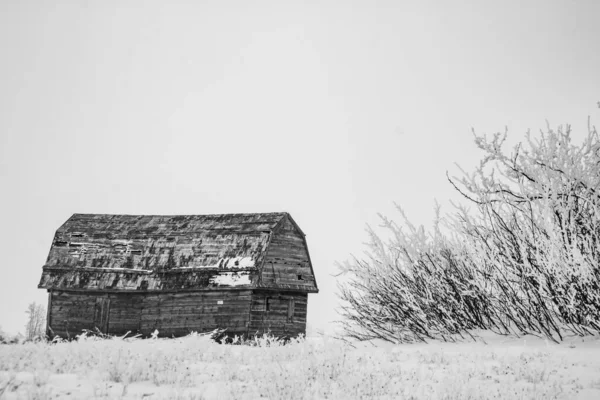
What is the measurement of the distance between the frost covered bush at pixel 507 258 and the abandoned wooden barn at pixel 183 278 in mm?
12439

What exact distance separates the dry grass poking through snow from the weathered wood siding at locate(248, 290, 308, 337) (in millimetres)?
13417

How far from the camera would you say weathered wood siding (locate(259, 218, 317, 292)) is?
2397 centimetres

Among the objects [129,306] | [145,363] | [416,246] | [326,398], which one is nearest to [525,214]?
[416,246]

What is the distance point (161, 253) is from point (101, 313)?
3914 mm

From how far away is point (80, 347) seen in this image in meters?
10.1

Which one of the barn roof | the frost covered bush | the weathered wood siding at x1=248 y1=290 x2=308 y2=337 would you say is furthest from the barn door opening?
the frost covered bush

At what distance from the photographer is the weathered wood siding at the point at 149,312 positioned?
2320 centimetres

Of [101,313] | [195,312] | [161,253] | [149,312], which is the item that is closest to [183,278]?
[195,312]

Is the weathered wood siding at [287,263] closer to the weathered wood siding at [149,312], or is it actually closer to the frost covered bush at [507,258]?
the weathered wood siding at [149,312]

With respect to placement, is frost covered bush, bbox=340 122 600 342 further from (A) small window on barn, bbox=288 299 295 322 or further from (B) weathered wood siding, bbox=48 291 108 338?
(B) weathered wood siding, bbox=48 291 108 338

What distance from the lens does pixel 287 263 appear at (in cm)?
2486

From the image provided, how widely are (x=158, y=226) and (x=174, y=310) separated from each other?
4976 mm

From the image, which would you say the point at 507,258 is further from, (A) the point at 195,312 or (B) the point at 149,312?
(B) the point at 149,312

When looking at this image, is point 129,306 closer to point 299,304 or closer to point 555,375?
point 299,304
